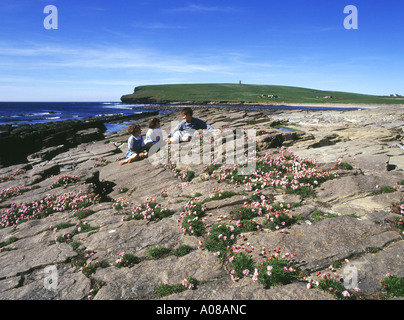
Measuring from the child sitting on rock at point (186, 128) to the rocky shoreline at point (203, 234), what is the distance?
316 cm

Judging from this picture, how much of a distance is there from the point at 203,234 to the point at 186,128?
11122 millimetres

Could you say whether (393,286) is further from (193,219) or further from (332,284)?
(193,219)

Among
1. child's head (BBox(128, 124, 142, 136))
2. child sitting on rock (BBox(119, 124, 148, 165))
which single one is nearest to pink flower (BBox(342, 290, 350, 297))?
child's head (BBox(128, 124, 142, 136))

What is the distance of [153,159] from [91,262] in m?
9.94

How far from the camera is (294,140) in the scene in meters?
19.7

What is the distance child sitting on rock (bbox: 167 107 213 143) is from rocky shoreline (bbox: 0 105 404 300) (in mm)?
3164

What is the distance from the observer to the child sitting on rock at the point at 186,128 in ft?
58.0

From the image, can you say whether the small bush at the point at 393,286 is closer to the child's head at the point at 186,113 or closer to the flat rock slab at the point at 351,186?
the flat rock slab at the point at 351,186

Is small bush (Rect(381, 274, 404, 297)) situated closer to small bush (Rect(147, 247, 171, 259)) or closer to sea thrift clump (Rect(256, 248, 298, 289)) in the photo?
sea thrift clump (Rect(256, 248, 298, 289))

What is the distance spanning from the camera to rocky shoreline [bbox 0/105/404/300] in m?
6.36

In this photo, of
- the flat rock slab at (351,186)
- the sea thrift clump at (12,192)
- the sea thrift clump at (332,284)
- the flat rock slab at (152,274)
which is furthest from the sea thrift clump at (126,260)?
the sea thrift clump at (12,192)

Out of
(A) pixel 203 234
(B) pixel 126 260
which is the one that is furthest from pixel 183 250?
(B) pixel 126 260
